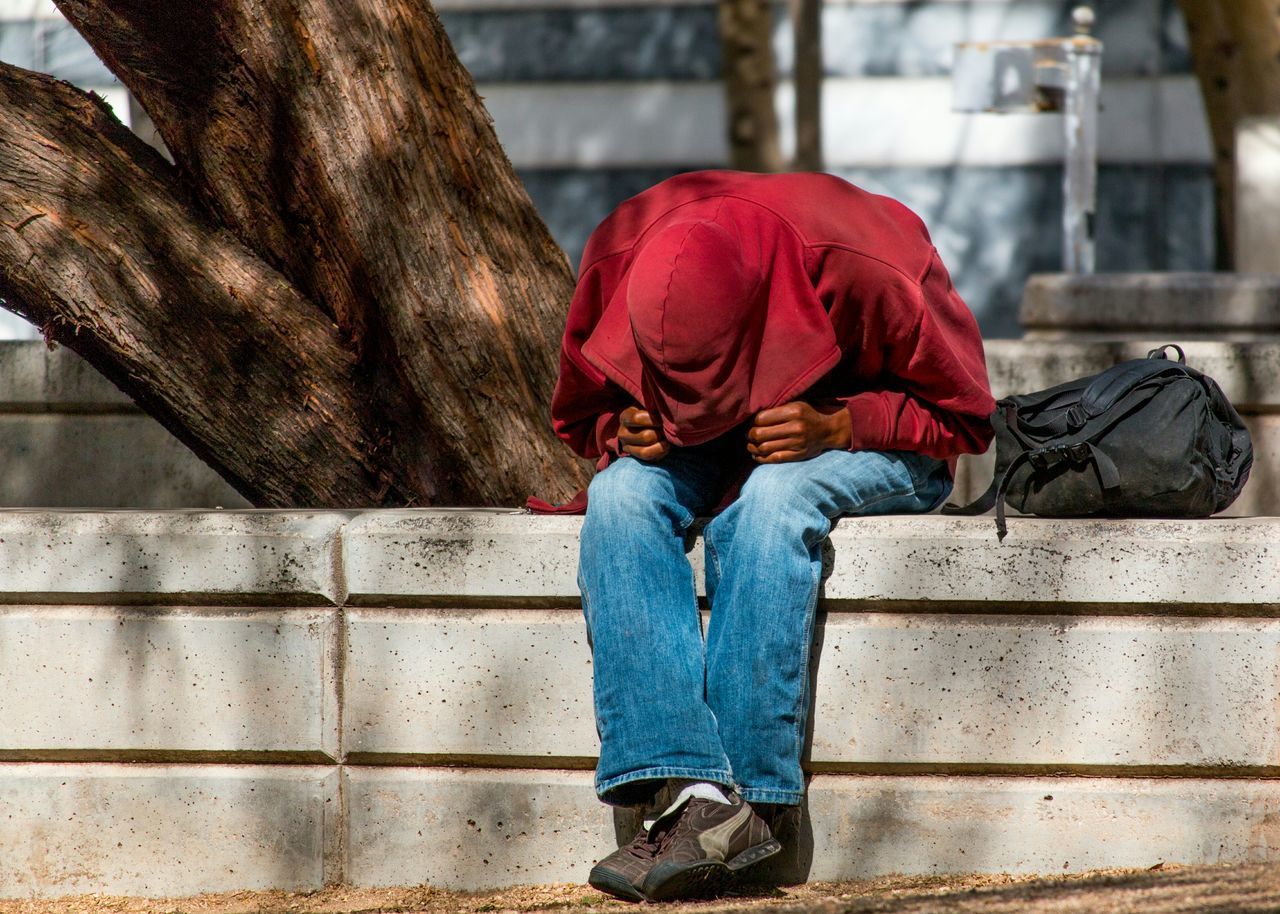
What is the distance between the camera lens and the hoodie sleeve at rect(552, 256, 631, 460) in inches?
123

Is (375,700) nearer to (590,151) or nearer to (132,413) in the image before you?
(132,413)

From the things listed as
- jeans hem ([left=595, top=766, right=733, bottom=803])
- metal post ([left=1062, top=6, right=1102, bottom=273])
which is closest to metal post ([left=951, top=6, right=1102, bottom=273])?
metal post ([left=1062, top=6, right=1102, bottom=273])

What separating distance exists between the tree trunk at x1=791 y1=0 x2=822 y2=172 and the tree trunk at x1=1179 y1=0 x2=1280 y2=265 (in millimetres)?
2257

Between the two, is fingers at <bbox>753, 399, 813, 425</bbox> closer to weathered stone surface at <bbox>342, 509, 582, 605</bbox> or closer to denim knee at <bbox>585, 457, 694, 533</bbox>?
denim knee at <bbox>585, 457, 694, 533</bbox>

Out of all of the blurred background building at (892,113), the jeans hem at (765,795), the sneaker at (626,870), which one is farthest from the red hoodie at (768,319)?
the blurred background building at (892,113)

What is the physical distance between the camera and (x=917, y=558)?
3.06 m

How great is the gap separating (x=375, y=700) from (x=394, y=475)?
31.6 inches

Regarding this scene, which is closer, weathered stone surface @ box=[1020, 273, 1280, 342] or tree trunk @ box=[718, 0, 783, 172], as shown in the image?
weathered stone surface @ box=[1020, 273, 1280, 342]

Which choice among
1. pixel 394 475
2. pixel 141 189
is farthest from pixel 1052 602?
pixel 141 189

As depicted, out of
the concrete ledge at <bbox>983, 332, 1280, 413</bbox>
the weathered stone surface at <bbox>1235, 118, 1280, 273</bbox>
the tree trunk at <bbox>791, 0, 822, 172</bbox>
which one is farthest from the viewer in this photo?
the tree trunk at <bbox>791, 0, 822, 172</bbox>

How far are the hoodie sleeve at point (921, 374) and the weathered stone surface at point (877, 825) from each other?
27.8 inches

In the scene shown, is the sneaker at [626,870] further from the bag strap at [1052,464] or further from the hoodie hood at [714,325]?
the bag strap at [1052,464]

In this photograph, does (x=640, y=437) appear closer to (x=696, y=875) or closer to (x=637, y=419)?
(x=637, y=419)

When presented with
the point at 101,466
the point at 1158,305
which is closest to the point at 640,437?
the point at 101,466
